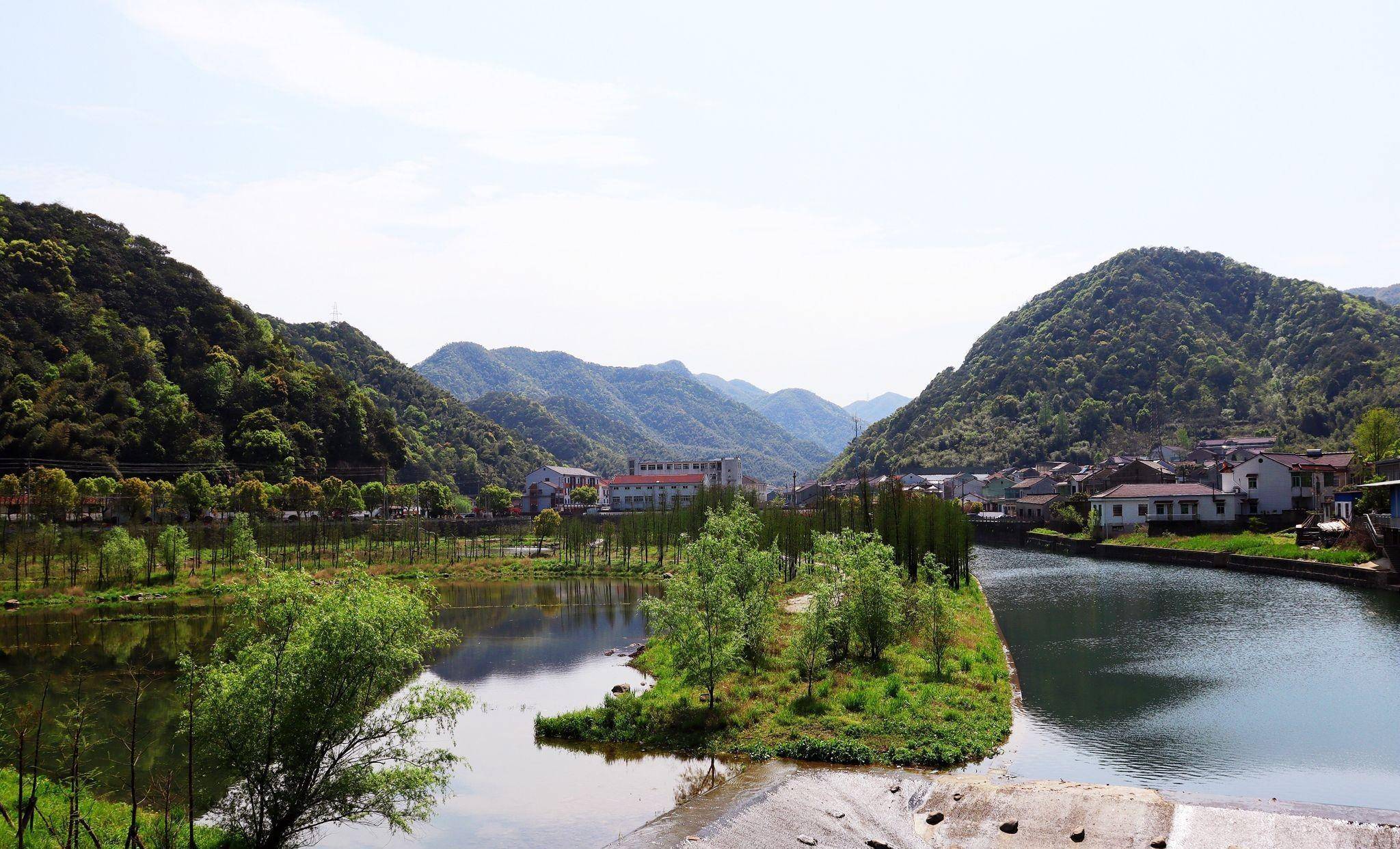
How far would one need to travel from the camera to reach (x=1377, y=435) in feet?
235

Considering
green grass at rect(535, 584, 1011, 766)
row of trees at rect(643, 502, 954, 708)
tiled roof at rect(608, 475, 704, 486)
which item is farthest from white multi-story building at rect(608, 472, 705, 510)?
green grass at rect(535, 584, 1011, 766)

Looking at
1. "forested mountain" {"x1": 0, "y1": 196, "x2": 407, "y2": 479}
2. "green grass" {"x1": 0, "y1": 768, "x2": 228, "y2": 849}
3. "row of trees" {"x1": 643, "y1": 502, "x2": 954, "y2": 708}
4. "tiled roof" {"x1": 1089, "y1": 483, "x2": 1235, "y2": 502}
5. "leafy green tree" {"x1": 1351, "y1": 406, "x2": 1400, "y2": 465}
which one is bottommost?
"green grass" {"x1": 0, "y1": 768, "x2": 228, "y2": 849}

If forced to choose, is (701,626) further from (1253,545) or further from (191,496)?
(191,496)

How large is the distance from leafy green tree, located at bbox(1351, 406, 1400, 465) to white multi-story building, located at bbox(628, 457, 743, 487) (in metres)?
90.9

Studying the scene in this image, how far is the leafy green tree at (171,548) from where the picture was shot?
56.4 meters

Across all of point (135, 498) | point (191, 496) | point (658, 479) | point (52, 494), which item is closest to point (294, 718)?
point (52, 494)

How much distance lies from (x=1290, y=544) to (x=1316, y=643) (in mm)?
28174

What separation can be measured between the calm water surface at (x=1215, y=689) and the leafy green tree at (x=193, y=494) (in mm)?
62709

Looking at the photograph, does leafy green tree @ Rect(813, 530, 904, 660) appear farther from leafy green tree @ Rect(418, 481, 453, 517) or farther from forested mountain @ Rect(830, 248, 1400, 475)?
forested mountain @ Rect(830, 248, 1400, 475)

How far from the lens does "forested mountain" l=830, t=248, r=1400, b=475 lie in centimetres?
12550

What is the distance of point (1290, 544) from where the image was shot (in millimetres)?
58031

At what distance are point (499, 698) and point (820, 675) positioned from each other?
1138 cm

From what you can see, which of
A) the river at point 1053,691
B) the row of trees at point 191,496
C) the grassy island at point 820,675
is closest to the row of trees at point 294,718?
the river at point 1053,691

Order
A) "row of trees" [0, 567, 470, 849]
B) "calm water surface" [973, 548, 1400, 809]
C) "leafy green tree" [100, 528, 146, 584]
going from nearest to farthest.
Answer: "row of trees" [0, 567, 470, 849] < "calm water surface" [973, 548, 1400, 809] < "leafy green tree" [100, 528, 146, 584]
